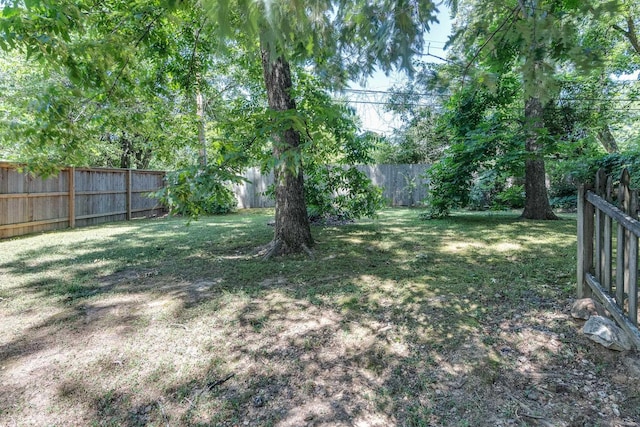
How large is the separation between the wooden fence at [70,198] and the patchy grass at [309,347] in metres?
2.33

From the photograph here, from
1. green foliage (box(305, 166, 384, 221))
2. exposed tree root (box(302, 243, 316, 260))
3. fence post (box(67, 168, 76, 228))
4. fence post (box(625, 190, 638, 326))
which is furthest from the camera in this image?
fence post (box(67, 168, 76, 228))

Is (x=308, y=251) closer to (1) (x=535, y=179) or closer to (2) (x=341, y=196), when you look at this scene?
(2) (x=341, y=196)

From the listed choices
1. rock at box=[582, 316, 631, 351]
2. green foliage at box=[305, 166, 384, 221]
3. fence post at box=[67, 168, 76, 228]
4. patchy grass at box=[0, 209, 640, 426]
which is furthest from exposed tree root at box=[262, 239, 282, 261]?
A: fence post at box=[67, 168, 76, 228]

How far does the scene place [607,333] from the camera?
2.09m

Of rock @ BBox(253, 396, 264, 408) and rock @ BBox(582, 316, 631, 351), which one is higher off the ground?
rock @ BBox(582, 316, 631, 351)

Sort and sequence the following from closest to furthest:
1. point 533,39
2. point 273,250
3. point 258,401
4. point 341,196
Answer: point 258,401, point 533,39, point 273,250, point 341,196

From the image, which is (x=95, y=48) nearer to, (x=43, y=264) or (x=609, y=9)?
(x=43, y=264)

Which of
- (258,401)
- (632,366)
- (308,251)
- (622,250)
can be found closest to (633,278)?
(622,250)

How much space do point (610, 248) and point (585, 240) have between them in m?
0.48

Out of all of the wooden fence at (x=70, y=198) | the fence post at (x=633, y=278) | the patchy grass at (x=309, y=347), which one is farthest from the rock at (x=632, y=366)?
the wooden fence at (x=70, y=198)

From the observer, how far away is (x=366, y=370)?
2021 millimetres

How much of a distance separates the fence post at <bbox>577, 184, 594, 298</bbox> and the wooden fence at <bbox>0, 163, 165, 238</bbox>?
4904mm

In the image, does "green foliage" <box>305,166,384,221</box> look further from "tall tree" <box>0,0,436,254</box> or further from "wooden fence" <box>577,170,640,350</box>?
"wooden fence" <box>577,170,640,350</box>

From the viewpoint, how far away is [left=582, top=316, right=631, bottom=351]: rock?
204 centimetres
